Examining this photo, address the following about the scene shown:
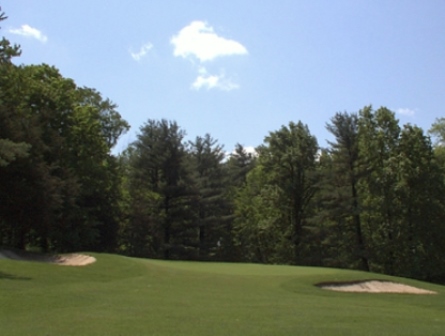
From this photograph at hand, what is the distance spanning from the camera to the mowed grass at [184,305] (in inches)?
395

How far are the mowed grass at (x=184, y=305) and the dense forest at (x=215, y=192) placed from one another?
12334 mm

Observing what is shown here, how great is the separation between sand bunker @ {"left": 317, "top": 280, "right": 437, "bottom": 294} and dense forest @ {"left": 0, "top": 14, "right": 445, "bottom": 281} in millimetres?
18420

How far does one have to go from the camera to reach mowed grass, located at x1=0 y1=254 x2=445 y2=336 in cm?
1003

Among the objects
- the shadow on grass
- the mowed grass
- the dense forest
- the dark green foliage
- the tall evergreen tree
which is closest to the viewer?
the mowed grass

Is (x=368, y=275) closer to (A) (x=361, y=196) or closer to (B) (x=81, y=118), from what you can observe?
(A) (x=361, y=196)

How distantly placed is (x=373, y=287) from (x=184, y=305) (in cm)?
1266

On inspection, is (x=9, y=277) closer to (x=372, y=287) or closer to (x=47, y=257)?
(x=47, y=257)

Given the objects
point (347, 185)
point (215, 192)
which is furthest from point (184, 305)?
point (215, 192)

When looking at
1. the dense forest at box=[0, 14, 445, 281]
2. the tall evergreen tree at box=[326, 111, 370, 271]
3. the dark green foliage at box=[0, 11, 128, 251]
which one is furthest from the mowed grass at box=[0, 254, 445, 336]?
the tall evergreen tree at box=[326, 111, 370, 271]

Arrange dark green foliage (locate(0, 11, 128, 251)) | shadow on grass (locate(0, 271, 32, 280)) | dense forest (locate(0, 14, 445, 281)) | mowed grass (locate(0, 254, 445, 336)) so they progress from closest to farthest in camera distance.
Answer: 1. mowed grass (locate(0, 254, 445, 336))
2. shadow on grass (locate(0, 271, 32, 280))
3. dark green foliage (locate(0, 11, 128, 251))
4. dense forest (locate(0, 14, 445, 281))

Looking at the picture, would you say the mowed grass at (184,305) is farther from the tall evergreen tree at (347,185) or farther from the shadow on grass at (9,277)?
the tall evergreen tree at (347,185)

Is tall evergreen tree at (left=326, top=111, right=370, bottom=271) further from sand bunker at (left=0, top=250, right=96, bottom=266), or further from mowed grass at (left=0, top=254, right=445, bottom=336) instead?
sand bunker at (left=0, top=250, right=96, bottom=266)

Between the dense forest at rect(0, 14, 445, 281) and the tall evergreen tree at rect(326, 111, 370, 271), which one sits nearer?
the dense forest at rect(0, 14, 445, 281)

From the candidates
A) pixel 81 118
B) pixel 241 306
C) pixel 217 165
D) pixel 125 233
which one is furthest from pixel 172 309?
pixel 217 165
